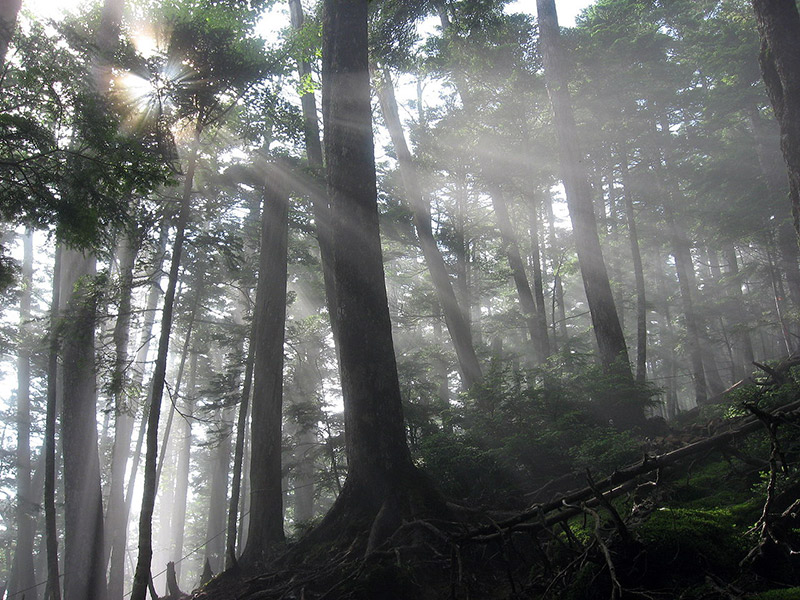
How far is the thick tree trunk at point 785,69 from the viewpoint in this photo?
5.93 m

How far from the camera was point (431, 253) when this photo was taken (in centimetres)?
1418

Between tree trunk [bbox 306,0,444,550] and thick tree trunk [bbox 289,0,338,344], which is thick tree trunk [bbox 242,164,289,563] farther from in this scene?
tree trunk [bbox 306,0,444,550]

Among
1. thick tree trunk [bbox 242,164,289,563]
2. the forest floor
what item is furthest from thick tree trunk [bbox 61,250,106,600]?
the forest floor

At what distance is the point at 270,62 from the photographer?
8734mm

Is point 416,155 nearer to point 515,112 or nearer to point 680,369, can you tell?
point 515,112

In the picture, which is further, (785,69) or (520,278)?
(520,278)

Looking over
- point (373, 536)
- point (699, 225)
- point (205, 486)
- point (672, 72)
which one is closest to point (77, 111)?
point (373, 536)

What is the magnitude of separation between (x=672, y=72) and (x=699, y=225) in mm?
6914

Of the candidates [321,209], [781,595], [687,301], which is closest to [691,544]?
[781,595]

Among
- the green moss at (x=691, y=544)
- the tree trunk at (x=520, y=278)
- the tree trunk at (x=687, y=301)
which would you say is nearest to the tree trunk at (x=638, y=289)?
the tree trunk at (x=687, y=301)

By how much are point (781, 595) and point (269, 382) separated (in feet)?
29.1

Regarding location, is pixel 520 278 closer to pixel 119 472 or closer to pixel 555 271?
pixel 555 271

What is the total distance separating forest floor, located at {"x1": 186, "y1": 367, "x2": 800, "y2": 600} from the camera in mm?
2412

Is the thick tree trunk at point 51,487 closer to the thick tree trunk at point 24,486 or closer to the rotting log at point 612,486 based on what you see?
the rotting log at point 612,486
